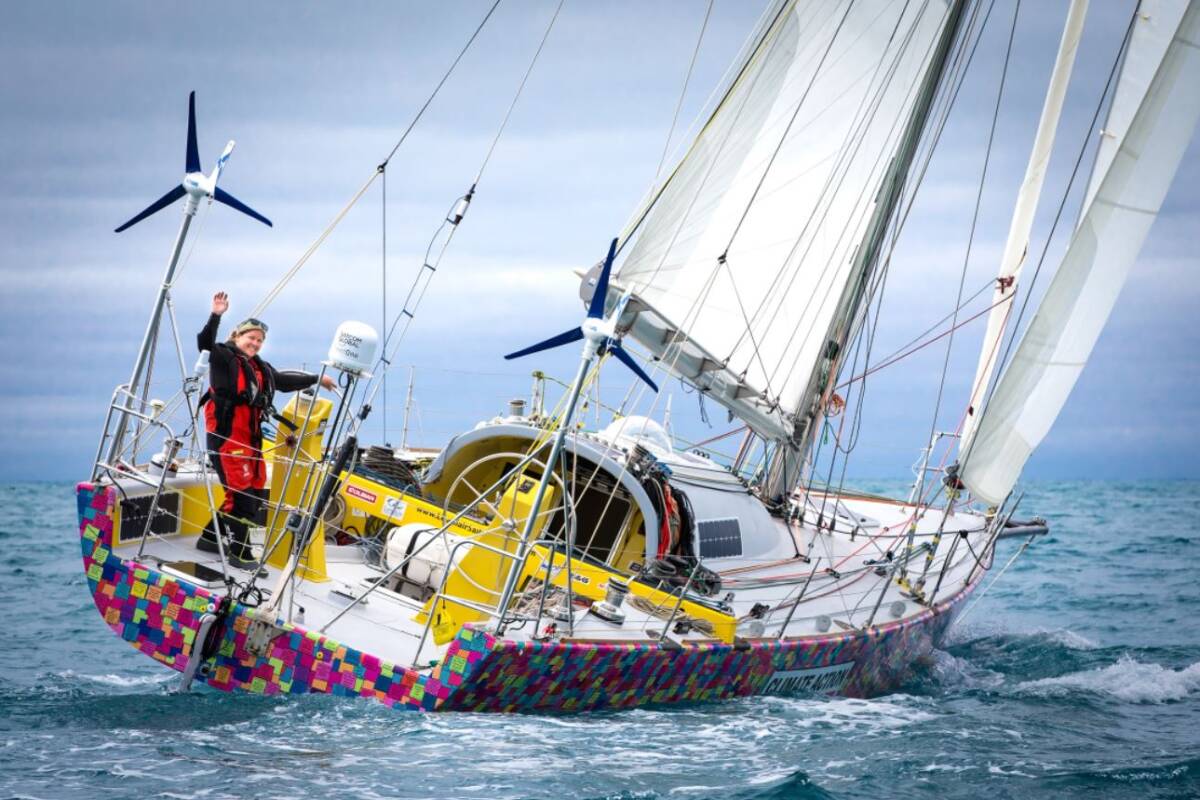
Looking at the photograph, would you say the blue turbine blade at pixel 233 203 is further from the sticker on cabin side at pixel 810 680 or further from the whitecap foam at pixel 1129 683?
the whitecap foam at pixel 1129 683

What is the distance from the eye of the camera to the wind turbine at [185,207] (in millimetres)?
9695

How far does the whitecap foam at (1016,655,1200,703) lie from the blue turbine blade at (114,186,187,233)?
902 centimetres

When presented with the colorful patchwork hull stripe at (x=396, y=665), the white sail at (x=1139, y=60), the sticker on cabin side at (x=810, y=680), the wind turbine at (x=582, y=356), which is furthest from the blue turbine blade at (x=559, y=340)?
the white sail at (x=1139, y=60)

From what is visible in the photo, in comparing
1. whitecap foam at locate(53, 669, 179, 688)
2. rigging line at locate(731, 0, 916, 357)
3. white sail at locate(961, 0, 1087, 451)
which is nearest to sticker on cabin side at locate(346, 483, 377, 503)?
whitecap foam at locate(53, 669, 179, 688)

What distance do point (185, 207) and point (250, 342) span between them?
122cm

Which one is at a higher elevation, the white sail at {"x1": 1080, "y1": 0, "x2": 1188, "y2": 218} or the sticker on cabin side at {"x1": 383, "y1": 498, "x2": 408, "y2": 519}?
the white sail at {"x1": 1080, "y1": 0, "x2": 1188, "y2": 218}

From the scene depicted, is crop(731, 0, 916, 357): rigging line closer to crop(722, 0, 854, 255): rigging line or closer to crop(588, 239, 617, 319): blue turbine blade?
crop(722, 0, 854, 255): rigging line

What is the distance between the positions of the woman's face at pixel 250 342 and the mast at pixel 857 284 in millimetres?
6560

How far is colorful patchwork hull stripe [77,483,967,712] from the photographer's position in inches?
350

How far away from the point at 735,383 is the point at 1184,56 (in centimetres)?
566

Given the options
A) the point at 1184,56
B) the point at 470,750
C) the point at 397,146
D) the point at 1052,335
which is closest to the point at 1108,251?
the point at 1052,335

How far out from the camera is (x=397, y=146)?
1252 cm

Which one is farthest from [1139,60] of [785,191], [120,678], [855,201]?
[120,678]

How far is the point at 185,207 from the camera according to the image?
9.83 meters
